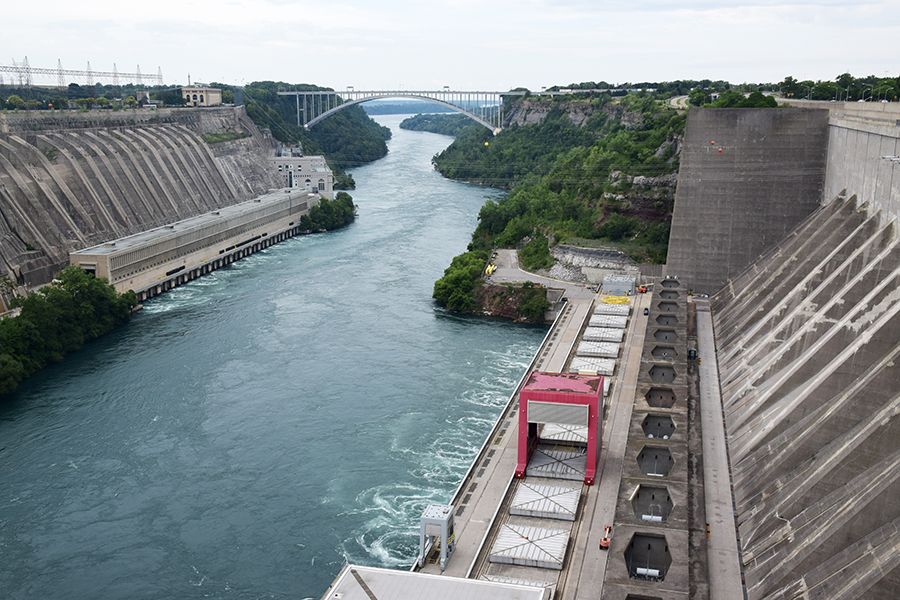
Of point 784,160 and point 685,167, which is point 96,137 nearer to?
point 685,167

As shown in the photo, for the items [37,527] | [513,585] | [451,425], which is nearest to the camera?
[513,585]

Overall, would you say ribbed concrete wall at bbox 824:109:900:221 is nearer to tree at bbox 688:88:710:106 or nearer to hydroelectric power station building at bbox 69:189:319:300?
tree at bbox 688:88:710:106

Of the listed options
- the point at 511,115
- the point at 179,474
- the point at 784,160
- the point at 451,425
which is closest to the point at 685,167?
the point at 784,160

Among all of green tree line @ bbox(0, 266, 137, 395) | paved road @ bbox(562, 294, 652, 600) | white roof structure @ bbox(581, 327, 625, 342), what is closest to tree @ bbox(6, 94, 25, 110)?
green tree line @ bbox(0, 266, 137, 395)

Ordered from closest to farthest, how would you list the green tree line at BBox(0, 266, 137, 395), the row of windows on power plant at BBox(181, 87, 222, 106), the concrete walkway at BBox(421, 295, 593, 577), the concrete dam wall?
1. the concrete walkway at BBox(421, 295, 593, 577)
2. the green tree line at BBox(0, 266, 137, 395)
3. the concrete dam wall
4. the row of windows on power plant at BBox(181, 87, 222, 106)

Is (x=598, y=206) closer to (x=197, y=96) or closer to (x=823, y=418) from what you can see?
(x=823, y=418)

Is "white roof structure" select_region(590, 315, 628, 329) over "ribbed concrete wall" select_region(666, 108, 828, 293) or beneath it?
beneath

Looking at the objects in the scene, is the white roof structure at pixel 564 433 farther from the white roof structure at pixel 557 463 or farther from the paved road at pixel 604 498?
the paved road at pixel 604 498
